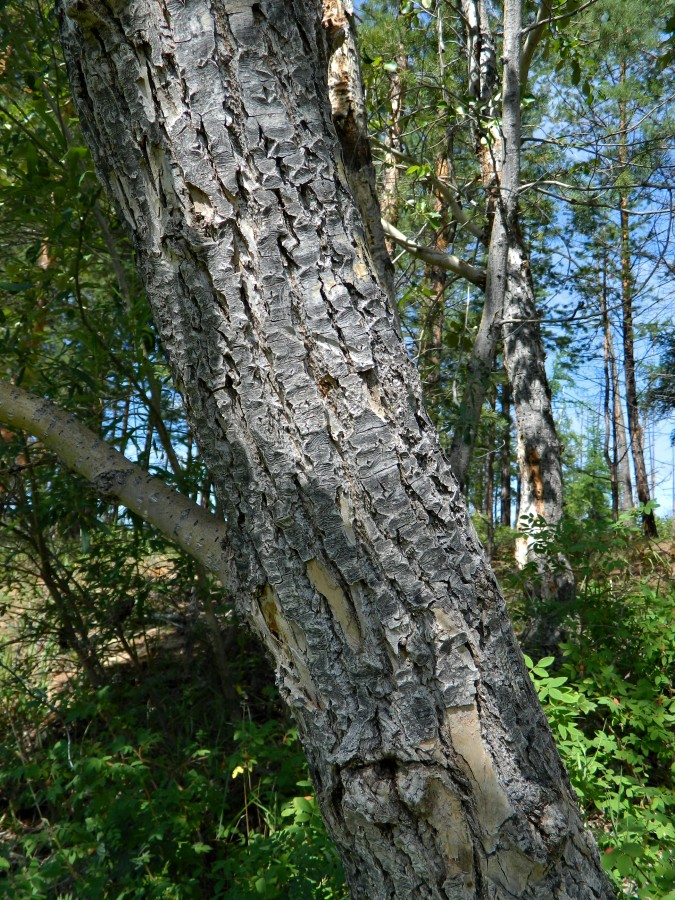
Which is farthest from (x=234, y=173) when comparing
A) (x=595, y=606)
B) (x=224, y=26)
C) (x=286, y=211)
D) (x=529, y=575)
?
(x=595, y=606)

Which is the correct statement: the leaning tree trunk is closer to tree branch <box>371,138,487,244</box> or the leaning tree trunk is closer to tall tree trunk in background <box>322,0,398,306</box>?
tall tree trunk in background <box>322,0,398,306</box>

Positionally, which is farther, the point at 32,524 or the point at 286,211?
the point at 32,524

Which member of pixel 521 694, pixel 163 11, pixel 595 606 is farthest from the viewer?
pixel 595 606

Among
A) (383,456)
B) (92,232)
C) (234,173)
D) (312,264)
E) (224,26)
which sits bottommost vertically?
(383,456)

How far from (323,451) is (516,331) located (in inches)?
137

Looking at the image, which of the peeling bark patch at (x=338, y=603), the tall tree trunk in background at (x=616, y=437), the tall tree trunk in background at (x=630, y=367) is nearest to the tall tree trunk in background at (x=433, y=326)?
the peeling bark patch at (x=338, y=603)

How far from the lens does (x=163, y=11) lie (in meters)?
0.98

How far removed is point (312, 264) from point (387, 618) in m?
0.61

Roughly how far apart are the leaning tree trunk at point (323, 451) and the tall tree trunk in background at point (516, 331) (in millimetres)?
1364

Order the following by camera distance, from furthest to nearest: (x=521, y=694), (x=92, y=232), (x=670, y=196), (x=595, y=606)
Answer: (x=670, y=196)
(x=595, y=606)
(x=92, y=232)
(x=521, y=694)

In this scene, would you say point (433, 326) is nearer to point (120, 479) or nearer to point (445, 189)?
point (445, 189)

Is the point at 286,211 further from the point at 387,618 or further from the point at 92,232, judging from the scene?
the point at 92,232

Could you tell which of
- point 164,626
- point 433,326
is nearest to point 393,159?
point 433,326

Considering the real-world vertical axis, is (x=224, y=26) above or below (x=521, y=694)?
above
